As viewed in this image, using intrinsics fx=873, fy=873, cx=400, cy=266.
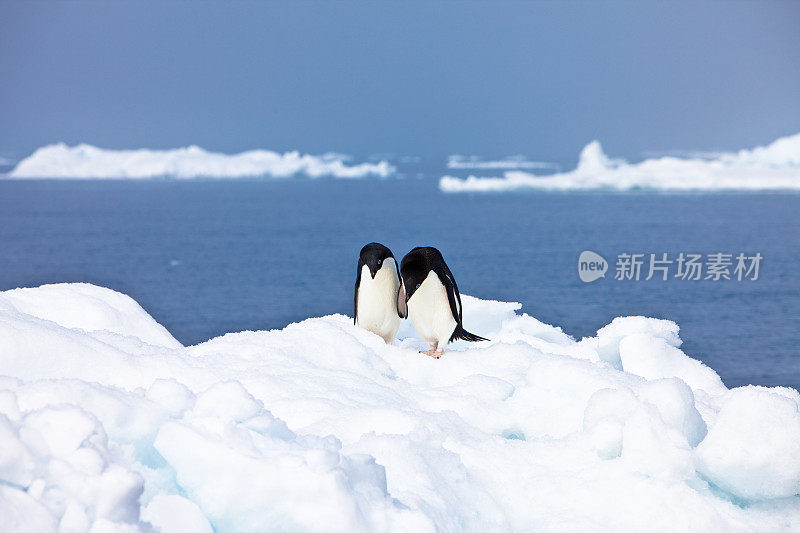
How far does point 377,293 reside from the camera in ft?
17.7

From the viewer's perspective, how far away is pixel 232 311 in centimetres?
1867

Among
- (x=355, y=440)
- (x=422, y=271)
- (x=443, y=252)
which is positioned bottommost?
(x=443, y=252)

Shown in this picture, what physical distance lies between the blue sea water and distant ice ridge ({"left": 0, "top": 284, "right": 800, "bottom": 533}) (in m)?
8.70

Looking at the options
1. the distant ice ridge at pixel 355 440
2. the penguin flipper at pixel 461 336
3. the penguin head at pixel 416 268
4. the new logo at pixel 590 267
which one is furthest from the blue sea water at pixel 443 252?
the distant ice ridge at pixel 355 440

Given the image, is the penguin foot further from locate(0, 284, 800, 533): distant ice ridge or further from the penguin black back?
the penguin black back

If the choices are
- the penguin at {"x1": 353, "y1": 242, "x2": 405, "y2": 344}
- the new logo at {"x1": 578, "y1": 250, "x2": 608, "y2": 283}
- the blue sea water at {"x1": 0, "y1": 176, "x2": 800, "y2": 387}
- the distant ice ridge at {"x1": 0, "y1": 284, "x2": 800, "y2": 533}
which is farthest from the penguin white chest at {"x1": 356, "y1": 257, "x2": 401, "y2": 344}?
the new logo at {"x1": 578, "y1": 250, "x2": 608, "y2": 283}

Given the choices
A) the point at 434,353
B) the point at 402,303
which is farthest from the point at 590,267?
the point at 434,353

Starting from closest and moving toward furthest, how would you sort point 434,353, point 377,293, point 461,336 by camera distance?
point 434,353 < point 377,293 < point 461,336

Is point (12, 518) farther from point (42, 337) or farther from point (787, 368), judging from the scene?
point (787, 368)

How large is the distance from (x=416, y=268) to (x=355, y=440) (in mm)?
1907

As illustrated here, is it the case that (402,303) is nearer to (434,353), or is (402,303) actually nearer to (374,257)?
(374,257)

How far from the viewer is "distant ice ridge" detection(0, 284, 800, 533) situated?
105 inches

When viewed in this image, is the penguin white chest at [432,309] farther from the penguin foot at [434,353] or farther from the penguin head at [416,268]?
the penguin foot at [434,353]

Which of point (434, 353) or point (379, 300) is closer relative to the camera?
point (434, 353)
